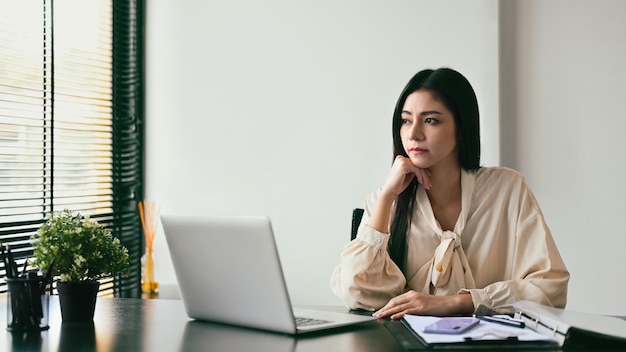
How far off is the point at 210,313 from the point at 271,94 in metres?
2.05

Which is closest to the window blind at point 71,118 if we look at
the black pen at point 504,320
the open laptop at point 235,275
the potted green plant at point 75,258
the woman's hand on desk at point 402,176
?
the potted green plant at point 75,258

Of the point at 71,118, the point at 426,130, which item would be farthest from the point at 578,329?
the point at 71,118

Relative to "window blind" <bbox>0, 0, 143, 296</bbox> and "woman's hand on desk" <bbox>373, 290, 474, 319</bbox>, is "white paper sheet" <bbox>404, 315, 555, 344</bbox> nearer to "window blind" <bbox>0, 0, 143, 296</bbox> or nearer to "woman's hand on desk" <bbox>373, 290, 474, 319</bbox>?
"woman's hand on desk" <bbox>373, 290, 474, 319</bbox>

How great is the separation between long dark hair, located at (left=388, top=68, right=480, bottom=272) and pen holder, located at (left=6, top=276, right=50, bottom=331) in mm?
1031

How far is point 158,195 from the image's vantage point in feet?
12.9

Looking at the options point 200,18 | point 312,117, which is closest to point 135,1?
point 200,18

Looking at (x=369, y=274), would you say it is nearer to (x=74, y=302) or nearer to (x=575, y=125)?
(x=74, y=302)

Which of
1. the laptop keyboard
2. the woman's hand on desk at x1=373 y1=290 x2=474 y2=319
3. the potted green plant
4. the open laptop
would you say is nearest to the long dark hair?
the woman's hand on desk at x1=373 y1=290 x2=474 y2=319

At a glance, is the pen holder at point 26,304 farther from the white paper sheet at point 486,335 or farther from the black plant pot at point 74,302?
the white paper sheet at point 486,335

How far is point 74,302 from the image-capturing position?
179 centimetres

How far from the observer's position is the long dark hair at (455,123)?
2.30 metres

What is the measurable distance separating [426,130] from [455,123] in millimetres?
105

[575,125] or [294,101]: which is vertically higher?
[294,101]

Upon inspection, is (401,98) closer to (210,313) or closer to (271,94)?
(210,313)
